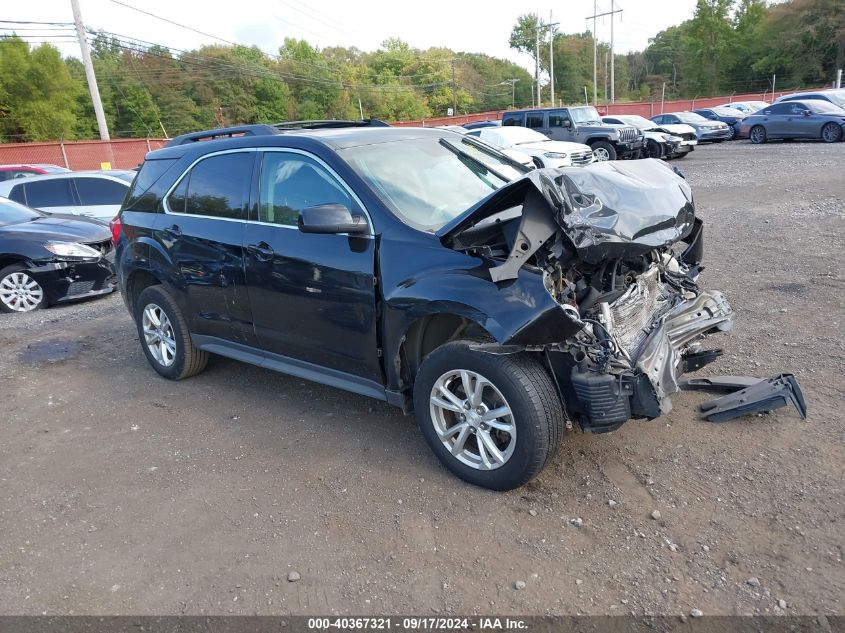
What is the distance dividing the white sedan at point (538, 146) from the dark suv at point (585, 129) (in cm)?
232

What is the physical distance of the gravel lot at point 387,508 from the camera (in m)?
2.81

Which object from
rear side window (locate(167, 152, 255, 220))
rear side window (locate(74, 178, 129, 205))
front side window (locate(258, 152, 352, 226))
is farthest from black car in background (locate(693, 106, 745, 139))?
front side window (locate(258, 152, 352, 226))

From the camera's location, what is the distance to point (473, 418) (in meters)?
3.46

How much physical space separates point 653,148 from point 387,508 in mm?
20482

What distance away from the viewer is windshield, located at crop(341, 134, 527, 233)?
12.9ft

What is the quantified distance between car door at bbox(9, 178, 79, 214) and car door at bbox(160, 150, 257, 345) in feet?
23.7

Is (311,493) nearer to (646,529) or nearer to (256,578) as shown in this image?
(256,578)

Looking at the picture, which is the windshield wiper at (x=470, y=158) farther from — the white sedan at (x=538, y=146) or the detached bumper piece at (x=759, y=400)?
the white sedan at (x=538, y=146)

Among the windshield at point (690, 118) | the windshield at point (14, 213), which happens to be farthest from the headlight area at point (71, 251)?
the windshield at point (690, 118)

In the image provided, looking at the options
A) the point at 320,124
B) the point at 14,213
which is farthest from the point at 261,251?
the point at 14,213

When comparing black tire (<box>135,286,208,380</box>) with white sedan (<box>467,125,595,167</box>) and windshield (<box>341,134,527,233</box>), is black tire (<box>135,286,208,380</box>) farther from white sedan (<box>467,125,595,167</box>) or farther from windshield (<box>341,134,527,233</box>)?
white sedan (<box>467,125,595,167</box>)

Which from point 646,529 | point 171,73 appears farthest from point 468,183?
point 171,73

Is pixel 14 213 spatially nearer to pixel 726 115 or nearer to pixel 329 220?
pixel 329 220

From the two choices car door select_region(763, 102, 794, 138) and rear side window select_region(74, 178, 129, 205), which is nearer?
rear side window select_region(74, 178, 129, 205)
